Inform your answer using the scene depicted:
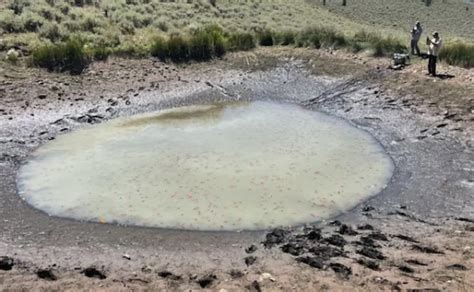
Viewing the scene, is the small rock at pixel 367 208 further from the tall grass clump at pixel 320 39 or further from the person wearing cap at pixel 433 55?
the tall grass clump at pixel 320 39

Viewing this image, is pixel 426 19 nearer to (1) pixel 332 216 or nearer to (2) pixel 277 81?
(2) pixel 277 81

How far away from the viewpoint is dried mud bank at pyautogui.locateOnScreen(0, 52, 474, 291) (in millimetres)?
8977

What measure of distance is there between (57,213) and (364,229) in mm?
5740

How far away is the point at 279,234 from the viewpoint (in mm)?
10773

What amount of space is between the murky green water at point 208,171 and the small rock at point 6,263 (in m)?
2.16

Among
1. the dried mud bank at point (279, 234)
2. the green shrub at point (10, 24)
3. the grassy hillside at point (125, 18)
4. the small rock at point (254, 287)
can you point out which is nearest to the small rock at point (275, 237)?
the dried mud bank at point (279, 234)

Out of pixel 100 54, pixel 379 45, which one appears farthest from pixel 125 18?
pixel 379 45

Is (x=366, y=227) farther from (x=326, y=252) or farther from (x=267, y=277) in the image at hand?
(x=267, y=277)

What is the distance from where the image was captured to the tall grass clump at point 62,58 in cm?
1950

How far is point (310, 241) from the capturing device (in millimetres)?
10438

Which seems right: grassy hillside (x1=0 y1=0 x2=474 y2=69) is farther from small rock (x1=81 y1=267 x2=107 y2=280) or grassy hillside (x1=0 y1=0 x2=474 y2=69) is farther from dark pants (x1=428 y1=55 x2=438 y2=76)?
small rock (x1=81 y1=267 x2=107 y2=280)

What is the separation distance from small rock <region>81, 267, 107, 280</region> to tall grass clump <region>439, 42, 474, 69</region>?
1411 cm

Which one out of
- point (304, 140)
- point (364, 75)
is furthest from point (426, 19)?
point (304, 140)

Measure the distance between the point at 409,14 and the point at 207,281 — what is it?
42565mm
